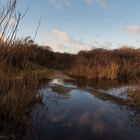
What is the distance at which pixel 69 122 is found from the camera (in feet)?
19.9

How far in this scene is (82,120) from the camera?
636cm

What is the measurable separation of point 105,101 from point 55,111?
103 inches

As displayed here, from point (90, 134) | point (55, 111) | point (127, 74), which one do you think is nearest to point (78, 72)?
point (127, 74)

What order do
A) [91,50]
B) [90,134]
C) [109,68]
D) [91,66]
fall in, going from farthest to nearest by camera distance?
1. [91,50]
2. [91,66]
3. [109,68]
4. [90,134]

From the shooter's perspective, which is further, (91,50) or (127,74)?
(91,50)

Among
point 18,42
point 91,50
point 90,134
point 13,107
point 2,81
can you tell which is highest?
point 91,50

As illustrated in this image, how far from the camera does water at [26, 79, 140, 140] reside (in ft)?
17.3

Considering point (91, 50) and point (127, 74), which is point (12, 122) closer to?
point (127, 74)

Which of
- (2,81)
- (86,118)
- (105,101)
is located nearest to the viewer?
(2,81)

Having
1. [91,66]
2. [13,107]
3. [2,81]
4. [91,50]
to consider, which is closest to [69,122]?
[13,107]

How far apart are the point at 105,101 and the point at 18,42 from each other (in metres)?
4.74

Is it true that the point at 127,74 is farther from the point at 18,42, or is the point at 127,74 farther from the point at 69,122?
the point at 18,42

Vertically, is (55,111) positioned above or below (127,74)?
below

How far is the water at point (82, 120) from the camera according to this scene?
5.27 meters
